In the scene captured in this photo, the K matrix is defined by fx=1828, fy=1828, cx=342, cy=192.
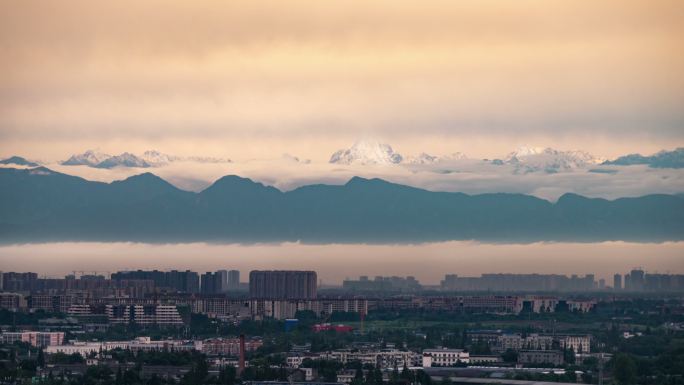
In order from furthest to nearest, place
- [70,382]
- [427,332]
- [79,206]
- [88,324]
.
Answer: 1. [79,206]
2. [88,324]
3. [427,332]
4. [70,382]

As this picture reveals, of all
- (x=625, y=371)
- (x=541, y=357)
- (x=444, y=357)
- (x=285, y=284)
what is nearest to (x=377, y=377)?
(x=625, y=371)

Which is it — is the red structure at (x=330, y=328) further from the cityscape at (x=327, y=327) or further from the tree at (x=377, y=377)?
the tree at (x=377, y=377)

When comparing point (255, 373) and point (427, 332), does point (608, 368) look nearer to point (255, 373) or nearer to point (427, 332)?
point (255, 373)

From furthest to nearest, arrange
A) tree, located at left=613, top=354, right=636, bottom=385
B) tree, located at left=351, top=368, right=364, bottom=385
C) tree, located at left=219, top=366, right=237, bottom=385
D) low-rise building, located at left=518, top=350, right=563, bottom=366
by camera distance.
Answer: low-rise building, located at left=518, top=350, right=563, bottom=366, tree, located at left=613, top=354, right=636, bottom=385, tree, located at left=351, top=368, right=364, bottom=385, tree, located at left=219, top=366, right=237, bottom=385

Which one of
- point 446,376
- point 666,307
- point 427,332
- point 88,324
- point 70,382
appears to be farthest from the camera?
point 666,307

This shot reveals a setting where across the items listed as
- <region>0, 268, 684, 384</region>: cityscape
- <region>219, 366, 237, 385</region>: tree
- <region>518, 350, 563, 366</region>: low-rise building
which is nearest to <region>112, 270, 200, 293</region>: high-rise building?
<region>0, 268, 684, 384</region>: cityscape

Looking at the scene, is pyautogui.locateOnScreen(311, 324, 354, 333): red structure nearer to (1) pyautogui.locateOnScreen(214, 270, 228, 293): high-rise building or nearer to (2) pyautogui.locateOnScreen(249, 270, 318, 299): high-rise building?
(2) pyautogui.locateOnScreen(249, 270, 318, 299): high-rise building

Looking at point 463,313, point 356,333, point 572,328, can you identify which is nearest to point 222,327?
point 356,333
